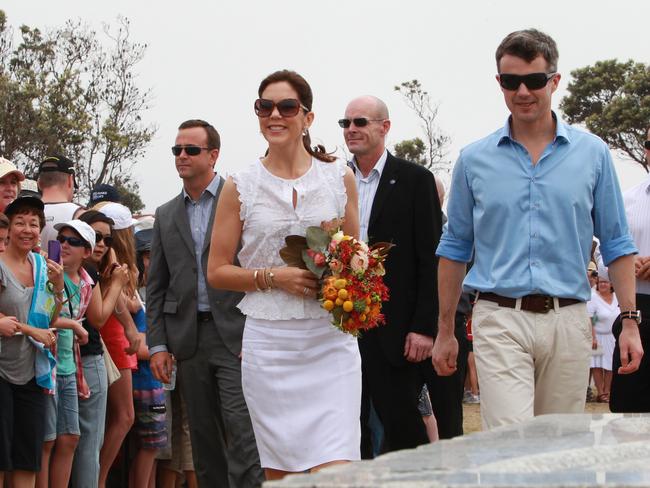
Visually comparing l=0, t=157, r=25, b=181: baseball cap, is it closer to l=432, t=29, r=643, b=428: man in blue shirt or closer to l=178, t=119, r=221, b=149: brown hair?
l=178, t=119, r=221, b=149: brown hair

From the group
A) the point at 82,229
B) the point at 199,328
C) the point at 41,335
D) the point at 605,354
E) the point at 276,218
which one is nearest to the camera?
the point at 276,218

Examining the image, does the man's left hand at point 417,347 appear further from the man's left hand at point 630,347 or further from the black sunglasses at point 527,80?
the black sunglasses at point 527,80

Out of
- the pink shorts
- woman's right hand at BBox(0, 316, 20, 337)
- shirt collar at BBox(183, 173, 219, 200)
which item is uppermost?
shirt collar at BBox(183, 173, 219, 200)

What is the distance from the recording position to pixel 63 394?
8664 millimetres

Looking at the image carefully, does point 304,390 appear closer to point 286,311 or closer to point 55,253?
point 286,311

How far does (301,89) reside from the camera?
6898 millimetres

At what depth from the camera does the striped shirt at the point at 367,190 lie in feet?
28.0

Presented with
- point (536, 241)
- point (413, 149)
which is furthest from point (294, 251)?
point (413, 149)

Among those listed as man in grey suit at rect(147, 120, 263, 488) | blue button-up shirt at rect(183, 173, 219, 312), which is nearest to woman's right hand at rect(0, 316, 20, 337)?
man in grey suit at rect(147, 120, 263, 488)

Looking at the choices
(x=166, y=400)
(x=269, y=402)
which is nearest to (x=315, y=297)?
(x=269, y=402)

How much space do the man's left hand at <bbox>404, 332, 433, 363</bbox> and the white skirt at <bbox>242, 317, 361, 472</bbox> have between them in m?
1.69

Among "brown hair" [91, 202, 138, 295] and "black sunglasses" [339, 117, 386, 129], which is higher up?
"black sunglasses" [339, 117, 386, 129]

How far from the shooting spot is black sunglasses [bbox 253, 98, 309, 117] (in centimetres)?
675

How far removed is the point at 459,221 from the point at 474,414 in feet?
37.4
